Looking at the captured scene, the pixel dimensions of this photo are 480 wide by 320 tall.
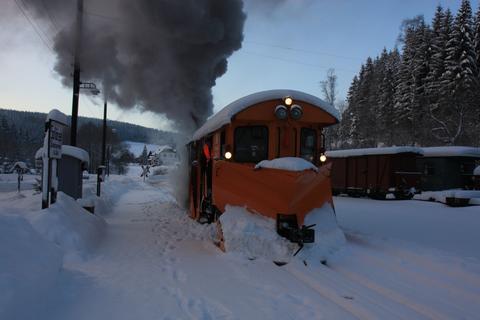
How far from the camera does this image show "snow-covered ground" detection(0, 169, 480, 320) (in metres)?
3.99

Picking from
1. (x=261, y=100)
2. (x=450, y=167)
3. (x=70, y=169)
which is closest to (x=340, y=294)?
(x=261, y=100)

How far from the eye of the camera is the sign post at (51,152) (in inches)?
285

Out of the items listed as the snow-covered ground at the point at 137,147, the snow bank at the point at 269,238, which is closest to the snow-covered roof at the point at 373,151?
the snow bank at the point at 269,238

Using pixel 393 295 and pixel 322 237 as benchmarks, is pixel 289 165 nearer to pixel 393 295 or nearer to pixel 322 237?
pixel 322 237

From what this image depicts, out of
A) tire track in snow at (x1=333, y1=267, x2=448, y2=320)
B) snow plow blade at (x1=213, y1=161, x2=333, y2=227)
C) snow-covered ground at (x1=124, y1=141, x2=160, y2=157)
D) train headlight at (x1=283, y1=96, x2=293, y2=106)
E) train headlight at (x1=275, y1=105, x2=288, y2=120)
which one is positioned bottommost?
tire track in snow at (x1=333, y1=267, x2=448, y2=320)

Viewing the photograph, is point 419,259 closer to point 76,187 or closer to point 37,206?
point 37,206

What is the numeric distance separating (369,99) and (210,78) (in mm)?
42839

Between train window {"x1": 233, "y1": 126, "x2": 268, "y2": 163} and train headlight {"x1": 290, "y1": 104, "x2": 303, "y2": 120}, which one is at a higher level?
train headlight {"x1": 290, "y1": 104, "x2": 303, "y2": 120}

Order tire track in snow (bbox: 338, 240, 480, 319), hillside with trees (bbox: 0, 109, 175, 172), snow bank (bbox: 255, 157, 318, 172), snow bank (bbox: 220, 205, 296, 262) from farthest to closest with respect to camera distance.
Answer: hillside with trees (bbox: 0, 109, 175, 172) < snow bank (bbox: 255, 157, 318, 172) < snow bank (bbox: 220, 205, 296, 262) < tire track in snow (bbox: 338, 240, 480, 319)

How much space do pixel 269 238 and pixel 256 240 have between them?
0.64ft

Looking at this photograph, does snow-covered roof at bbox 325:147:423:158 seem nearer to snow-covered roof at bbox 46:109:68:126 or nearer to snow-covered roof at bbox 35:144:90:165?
snow-covered roof at bbox 35:144:90:165

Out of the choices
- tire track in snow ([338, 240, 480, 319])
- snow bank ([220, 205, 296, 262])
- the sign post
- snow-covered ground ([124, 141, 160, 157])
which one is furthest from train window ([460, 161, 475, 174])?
snow-covered ground ([124, 141, 160, 157])

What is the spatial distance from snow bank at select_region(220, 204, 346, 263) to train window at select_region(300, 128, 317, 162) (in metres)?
1.36

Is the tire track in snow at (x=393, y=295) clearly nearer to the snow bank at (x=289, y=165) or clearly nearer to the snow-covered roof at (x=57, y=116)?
the snow bank at (x=289, y=165)
